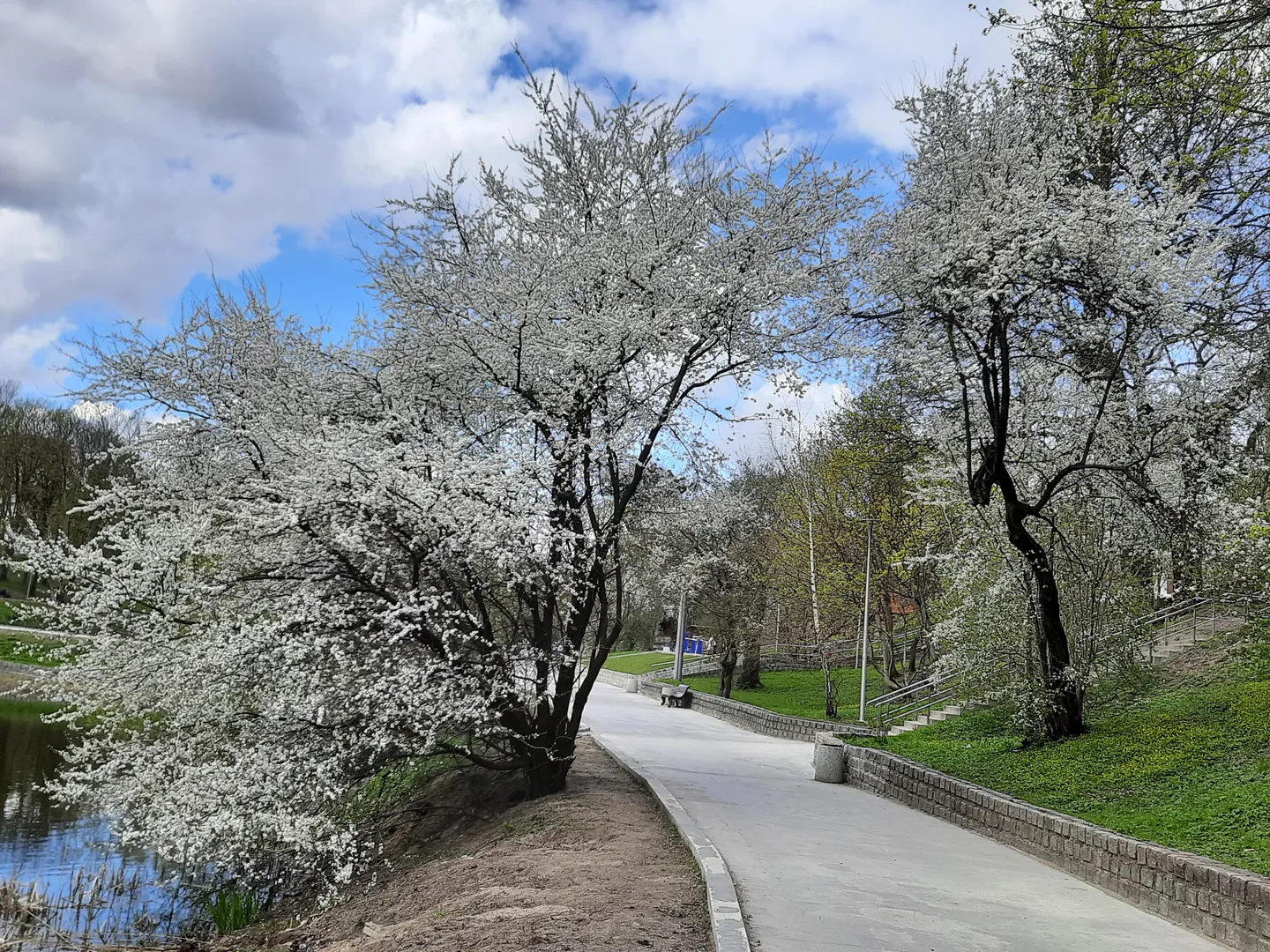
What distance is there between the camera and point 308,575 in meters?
10.2

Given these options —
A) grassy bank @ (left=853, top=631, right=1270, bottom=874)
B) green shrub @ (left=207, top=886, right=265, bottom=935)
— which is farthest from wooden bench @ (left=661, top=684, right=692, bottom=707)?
green shrub @ (left=207, top=886, right=265, bottom=935)

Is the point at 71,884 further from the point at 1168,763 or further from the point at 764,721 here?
the point at 764,721

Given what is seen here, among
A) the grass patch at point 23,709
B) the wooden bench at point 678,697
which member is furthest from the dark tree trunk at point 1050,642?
the grass patch at point 23,709

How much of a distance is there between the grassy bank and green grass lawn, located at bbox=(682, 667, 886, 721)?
11.7 meters

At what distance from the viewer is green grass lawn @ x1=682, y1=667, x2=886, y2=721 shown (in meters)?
29.6

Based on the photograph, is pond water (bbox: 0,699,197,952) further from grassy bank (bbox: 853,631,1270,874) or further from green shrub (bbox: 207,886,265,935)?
grassy bank (bbox: 853,631,1270,874)

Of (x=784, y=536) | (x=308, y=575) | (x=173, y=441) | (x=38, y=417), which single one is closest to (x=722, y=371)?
(x=308, y=575)

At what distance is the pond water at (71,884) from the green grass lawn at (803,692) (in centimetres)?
→ 1727

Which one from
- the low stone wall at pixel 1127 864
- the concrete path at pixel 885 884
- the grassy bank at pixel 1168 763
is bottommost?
the concrete path at pixel 885 884

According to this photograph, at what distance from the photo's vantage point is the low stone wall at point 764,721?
2380cm

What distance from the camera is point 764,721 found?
88.9 ft

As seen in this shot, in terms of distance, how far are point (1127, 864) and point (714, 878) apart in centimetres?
372

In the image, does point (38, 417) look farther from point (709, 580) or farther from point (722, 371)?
point (722, 371)

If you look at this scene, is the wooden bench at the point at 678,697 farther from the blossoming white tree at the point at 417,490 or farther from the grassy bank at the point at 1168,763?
the blossoming white tree at the point at 417,490
